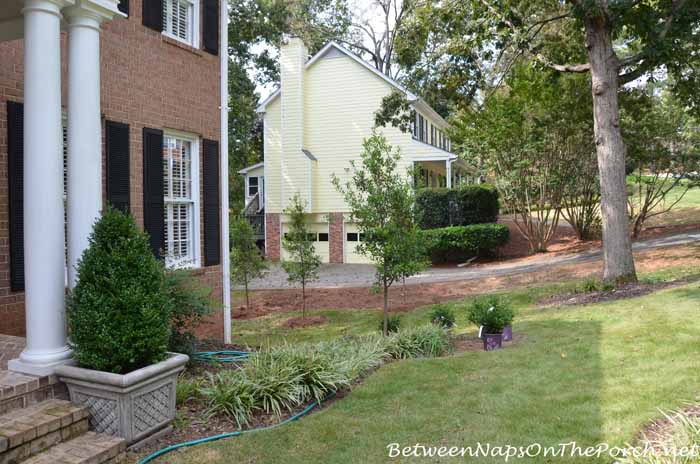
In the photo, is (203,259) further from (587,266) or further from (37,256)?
(587,266)

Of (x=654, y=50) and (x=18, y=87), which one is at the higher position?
(x=654, y=50)

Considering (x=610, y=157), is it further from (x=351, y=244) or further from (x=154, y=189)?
(x=351, y=244)

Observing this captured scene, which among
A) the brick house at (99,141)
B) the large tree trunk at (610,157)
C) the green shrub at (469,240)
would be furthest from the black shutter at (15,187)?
the green shrub at (469,240)

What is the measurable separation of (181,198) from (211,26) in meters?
2.82

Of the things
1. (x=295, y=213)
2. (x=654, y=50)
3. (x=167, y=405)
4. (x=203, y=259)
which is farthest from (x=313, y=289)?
(x=167, y=405)

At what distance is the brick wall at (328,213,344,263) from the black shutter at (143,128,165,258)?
1371 centimetres

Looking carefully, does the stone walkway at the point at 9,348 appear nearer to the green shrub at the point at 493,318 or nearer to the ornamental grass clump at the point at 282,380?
the ornamental grass clump at the point at 282,380

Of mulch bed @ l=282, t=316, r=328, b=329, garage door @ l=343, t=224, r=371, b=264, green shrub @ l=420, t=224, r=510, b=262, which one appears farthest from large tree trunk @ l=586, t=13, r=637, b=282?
garage door @ l=343, t=224, r=371, b=264

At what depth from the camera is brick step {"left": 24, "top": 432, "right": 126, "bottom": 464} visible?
320 centimetres

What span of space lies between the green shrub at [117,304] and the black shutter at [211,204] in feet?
14.0

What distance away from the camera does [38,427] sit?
10.8 feet

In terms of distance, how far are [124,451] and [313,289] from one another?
10804 millimetres

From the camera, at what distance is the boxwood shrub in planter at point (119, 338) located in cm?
356

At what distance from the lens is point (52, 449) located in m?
3.33
